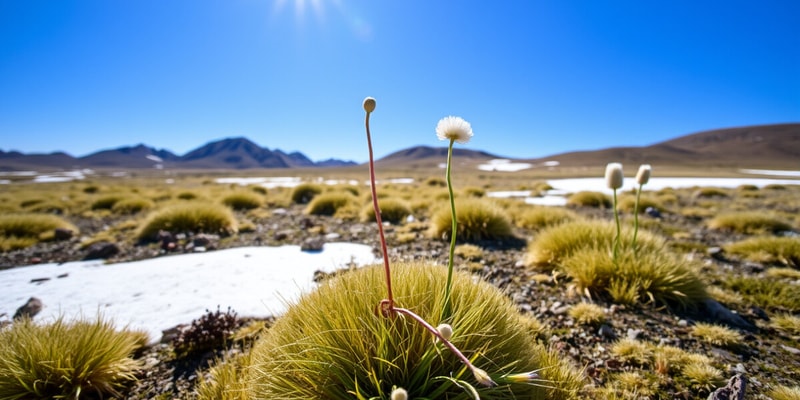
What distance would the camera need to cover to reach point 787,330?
3098 mm

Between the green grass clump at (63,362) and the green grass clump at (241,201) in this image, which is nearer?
the green grass clump at (63,362)

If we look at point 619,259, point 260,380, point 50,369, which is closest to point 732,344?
point 619,259

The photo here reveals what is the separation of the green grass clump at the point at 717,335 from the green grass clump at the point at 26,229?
1168 centimetres

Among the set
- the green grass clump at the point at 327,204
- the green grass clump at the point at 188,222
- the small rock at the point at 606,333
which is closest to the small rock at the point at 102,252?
the green grass clump at the point at 188,222

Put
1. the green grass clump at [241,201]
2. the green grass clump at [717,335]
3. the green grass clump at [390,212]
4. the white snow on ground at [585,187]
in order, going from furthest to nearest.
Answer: the white snow on ground at [585,187] < the green grass clump at [241,201] < the green grass clump at [390,212] < the green grass clump at [717,335]

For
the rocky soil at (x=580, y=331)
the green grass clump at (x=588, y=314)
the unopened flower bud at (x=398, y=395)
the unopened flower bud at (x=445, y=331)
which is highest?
the unopened flower bud at (x=445, y=331)

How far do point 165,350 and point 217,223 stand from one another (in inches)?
227

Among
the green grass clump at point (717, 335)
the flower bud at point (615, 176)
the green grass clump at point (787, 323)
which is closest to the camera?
the green grass clump at point (717, 335)

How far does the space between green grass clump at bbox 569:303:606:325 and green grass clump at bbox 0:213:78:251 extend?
10.6 m

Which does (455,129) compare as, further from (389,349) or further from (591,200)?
(591,200)

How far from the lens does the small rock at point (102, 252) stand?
573 cm

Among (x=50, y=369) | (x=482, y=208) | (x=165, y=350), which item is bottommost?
(x=165, y=350)

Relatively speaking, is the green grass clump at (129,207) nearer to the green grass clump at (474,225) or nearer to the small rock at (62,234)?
the small rock at (62,234)

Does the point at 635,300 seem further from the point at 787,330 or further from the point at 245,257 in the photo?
the point at 245,257
